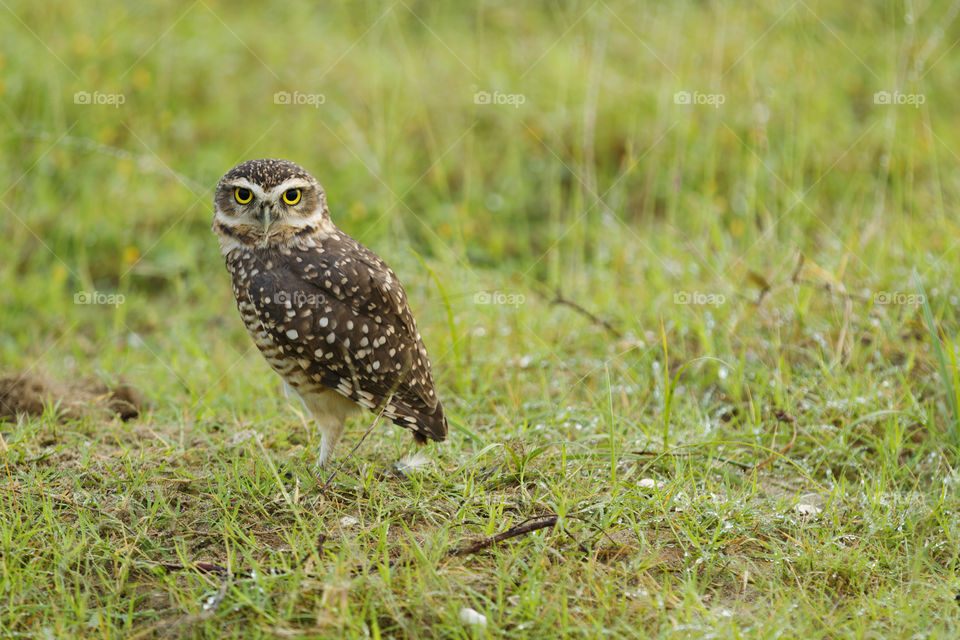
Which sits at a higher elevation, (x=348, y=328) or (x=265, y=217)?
(x=265, y=217)

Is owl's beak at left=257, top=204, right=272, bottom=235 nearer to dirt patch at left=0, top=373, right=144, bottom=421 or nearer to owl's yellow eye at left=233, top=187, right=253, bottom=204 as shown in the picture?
owl's yellow eye at left=233, top=187, right=253, bottom=204

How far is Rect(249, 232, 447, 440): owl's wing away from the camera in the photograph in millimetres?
3674

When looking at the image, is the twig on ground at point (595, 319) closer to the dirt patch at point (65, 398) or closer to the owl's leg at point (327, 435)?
the owl's leg at point (327, 435)

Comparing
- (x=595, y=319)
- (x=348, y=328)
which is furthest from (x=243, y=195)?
(x=595, y=319)

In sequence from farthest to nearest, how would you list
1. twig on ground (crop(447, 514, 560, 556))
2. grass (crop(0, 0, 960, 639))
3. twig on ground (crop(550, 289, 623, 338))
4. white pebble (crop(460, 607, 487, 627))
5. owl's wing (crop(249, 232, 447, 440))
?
1. twig on ground (crop(550, 289, 623, 338))
2. owl's wing (crop(249, 232, 447, 440))
3. twig on ground (crop(447, 514, 560, 556))
4. grass (crop(0, 0, 960, 639))
5. white pebble (crop(460, 607, 487, 627))

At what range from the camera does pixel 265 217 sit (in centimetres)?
379

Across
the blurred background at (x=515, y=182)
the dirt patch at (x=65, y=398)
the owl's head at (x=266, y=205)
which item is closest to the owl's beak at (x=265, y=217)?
the owl's head at (x=266, y=205)

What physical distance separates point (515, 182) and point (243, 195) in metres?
3.63

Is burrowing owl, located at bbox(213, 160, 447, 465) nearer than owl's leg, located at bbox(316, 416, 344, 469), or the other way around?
burrowing owl, located at bbox(213, 160, 447, 465)

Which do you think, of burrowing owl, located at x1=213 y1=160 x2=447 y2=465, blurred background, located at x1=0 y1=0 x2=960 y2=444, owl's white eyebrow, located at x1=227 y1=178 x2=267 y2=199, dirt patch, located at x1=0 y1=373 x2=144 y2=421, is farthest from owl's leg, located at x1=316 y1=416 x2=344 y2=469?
dirt patch, located at x1=0 y1=373 x2=144 y2=421

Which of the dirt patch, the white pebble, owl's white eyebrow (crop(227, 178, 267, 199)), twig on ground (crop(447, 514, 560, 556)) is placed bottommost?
the white pebble

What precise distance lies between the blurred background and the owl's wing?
0.64 m

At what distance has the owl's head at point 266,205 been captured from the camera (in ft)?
12.4

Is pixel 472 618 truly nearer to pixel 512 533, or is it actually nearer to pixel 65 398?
pixel 512 533
